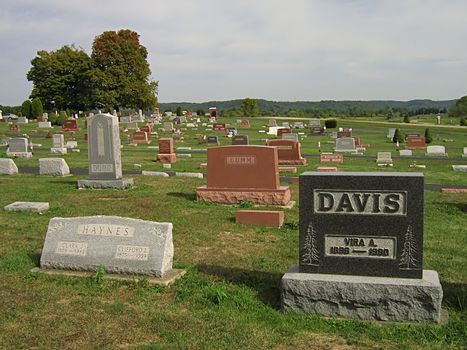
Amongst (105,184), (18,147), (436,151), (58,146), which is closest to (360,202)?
(105,184)

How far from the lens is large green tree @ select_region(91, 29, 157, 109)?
2525 inches

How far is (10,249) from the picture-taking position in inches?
352

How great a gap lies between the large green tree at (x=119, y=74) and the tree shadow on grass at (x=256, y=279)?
58.6 metres

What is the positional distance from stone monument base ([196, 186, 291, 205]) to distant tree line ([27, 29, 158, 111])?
172 feet

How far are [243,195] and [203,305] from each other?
7935 millimetres

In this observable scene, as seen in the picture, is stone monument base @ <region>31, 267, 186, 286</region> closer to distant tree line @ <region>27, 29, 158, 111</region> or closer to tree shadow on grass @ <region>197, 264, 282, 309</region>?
tree shadow on grass @ <region>197, 264, 282, 309</region>

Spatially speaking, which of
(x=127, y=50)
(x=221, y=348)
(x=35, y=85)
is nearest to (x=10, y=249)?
(x=221, y=348)

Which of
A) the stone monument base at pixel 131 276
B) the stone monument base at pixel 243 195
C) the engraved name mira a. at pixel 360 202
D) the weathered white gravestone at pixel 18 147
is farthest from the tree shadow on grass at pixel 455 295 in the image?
the weathered white gravestone at pixel 18 147

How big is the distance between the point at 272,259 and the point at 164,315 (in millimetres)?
3152

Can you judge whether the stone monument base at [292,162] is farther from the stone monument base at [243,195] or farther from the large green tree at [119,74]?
the large green tree at [119,74]

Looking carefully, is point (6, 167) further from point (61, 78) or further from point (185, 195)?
point (61, 78)

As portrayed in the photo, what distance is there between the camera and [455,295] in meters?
6.62

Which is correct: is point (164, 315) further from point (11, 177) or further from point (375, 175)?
point (11, 177)

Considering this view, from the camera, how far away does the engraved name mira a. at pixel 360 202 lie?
5.98 metres
